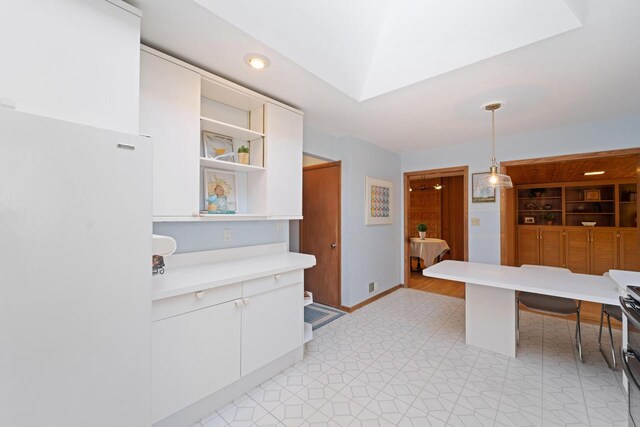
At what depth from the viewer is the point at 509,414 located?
1684mm

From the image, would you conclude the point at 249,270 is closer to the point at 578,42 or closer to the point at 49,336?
the point at 49,336

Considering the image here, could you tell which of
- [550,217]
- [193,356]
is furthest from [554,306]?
[550,217]

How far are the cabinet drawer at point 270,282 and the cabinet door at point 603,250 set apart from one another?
18.2 feet

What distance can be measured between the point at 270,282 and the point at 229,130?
124cm

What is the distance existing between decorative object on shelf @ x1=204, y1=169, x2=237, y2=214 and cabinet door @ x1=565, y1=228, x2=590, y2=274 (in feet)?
19.7

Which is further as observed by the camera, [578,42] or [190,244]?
[190,244]

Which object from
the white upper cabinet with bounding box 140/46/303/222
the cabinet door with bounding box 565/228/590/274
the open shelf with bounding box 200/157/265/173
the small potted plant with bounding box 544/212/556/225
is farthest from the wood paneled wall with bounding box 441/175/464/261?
the open shelf with bounding box 200/157/265/173

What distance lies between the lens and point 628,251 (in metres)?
4.38

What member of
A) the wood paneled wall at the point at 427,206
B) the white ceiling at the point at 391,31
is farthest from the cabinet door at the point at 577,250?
the white ceiling at the point at 391,31

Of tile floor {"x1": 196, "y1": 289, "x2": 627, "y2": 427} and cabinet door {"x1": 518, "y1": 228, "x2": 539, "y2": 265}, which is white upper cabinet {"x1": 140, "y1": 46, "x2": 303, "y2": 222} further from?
cabinet door {"x1": 518, "y1": 228, "x2": 539, "y2": 265}

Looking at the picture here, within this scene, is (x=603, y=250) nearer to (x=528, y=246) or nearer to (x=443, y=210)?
(x=528, y=246)

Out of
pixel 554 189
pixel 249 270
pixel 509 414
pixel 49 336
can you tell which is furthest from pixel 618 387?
pixel 554 189

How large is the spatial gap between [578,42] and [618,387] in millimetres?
2399

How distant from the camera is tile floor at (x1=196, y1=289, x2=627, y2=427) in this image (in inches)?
65.2
